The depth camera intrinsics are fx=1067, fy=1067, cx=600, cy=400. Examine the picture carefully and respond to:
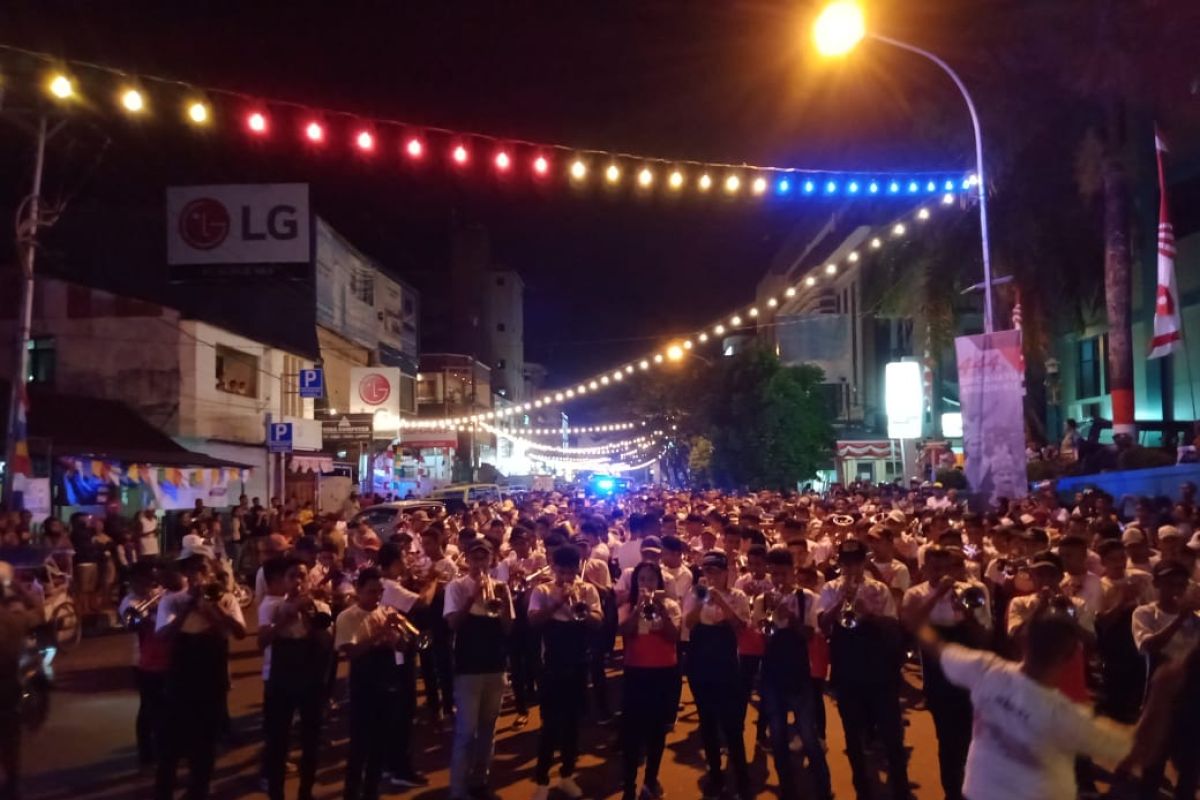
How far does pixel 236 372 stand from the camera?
102ft

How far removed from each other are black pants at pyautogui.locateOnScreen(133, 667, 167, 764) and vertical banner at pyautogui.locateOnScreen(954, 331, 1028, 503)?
13.0 m

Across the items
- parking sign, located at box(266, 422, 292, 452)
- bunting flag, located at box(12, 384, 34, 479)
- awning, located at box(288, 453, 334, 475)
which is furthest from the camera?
awning, located at box(288, 453, 334, 475)

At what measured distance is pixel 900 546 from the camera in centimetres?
1148

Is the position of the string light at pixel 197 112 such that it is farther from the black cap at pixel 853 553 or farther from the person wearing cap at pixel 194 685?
the black cap at pixel 853 553

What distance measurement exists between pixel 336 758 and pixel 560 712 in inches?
101

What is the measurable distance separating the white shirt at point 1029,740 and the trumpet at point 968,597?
7.60 ft

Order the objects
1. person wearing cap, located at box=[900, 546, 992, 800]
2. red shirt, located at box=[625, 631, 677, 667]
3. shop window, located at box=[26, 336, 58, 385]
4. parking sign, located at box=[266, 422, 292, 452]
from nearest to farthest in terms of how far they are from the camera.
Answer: person wearing cap, located at box=[900, 546, 992, 800], red shirt, located at box=[625, 631, 677, 667], shop window, located at box=[26, 336, 58, 385], parking sign, located at box=[266, 422, 292, 452]

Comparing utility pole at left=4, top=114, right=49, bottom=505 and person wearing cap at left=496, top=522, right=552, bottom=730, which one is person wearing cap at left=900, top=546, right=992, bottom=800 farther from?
utility pole at left=4, top=114, right=49, bottom=505

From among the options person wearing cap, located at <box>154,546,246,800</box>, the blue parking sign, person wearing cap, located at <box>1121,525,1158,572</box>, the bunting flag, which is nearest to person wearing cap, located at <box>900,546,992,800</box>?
person wearing cap, located at <box>1121,525,1158,572</box>

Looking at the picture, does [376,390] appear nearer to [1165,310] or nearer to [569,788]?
[1165,310]

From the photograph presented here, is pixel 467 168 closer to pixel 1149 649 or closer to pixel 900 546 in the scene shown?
pixel 900 546

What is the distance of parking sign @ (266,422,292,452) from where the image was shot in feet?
97.3

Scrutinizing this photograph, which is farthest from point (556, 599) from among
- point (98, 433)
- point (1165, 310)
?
point (98, 433)

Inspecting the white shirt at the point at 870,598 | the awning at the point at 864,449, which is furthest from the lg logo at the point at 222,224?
the white shirt at the point at 870,598
